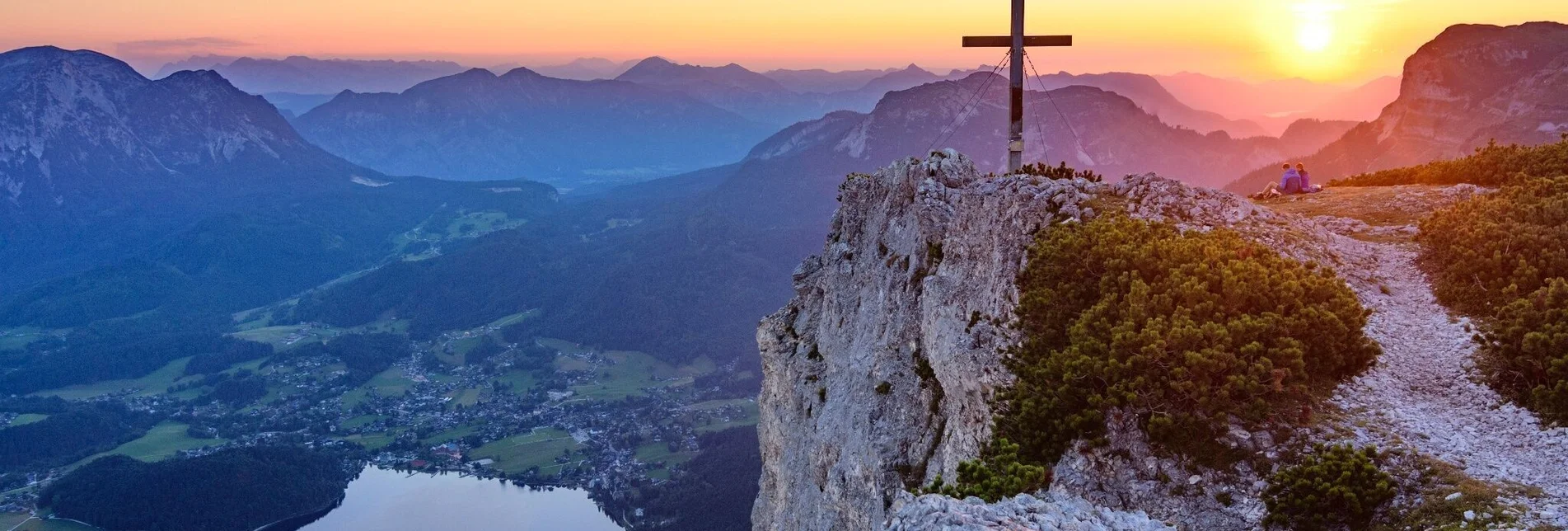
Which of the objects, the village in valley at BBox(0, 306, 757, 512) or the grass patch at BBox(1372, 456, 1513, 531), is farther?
the village in valley at BBox(0, 306, 757, 512)

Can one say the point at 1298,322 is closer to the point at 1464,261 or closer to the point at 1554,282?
the point at 1554,282

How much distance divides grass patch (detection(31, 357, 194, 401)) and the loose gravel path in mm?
198472

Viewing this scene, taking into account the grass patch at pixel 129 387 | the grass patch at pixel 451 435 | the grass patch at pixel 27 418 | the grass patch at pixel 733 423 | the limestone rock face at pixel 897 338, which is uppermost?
the limestone rock face at pixel 897 338

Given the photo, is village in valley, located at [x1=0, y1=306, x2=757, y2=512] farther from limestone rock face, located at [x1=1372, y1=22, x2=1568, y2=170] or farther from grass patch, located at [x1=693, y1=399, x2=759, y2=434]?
limestone rock face, located at [x1=1372, y1=22, x2=1568, y2=170]

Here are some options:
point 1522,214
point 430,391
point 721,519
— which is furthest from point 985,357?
point 430,391

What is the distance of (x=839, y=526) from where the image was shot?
2527 centimetres

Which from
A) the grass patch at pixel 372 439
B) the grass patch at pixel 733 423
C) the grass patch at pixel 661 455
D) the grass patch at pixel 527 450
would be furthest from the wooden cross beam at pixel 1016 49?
the grass patch at pixel 372 439

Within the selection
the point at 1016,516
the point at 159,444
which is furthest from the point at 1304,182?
the point at 159,444

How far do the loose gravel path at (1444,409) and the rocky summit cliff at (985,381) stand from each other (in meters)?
0.04

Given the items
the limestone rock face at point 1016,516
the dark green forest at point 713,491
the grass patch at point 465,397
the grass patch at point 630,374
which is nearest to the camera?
the limestone rock face at point 1016,516

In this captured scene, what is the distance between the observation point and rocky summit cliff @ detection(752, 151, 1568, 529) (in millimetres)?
13984

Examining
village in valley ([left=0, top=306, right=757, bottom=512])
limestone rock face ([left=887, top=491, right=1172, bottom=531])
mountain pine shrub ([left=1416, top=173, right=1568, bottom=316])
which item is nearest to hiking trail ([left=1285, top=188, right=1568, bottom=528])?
mountain pine shrub ([left=1416, top=173, right=1568, bottom=316])

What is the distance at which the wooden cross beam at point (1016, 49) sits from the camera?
28766 mm

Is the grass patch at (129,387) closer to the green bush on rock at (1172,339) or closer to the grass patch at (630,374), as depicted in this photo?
the grass patch at (630,374)
